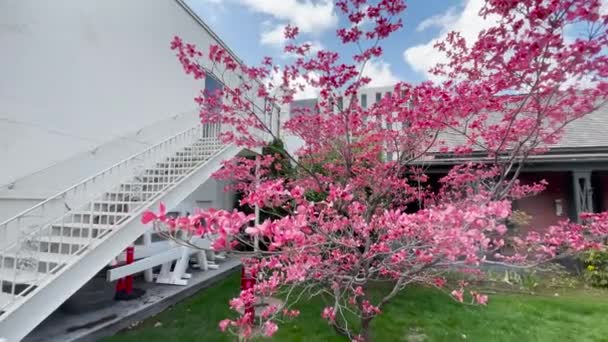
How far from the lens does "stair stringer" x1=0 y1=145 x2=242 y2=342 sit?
8.17ft

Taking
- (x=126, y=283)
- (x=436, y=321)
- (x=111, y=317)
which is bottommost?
(x=436, y=321)

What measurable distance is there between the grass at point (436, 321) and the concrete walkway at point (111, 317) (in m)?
0.17

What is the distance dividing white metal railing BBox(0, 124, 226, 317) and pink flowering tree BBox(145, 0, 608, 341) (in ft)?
5.32

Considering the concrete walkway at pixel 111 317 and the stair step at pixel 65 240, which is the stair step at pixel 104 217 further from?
the concrete walkway at pixel 111 317

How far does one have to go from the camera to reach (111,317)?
12.8ft

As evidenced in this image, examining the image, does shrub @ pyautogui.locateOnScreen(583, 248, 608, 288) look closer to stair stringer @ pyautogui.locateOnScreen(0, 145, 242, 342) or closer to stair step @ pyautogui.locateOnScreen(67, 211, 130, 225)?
stair stringer @ pyautogui.locateOnScreen(0, 145, 242, 342)

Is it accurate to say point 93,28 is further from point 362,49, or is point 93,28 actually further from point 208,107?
point 362,49

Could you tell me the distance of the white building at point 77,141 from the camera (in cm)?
314

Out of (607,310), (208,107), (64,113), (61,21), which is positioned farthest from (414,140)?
(61,21)

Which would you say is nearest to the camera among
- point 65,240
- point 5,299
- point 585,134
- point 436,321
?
point 5,299

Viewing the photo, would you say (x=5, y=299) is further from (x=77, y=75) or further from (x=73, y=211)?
(x=77, y=75)

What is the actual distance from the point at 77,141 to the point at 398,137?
15.4ft

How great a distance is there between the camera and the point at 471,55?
325 cm

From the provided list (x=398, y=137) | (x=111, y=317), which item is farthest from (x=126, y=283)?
(x=398, y=137)
